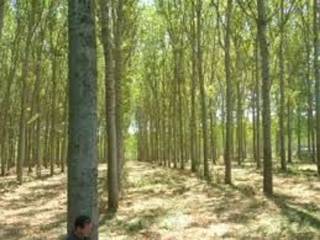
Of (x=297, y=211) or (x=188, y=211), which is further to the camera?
(x=188, y=211)

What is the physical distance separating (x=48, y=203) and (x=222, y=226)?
7978 mm

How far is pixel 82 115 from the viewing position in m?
6.82

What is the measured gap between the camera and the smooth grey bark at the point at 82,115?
6762mm

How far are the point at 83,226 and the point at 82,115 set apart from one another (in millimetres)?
1337

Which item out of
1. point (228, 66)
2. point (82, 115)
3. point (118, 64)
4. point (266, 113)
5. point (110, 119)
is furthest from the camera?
point (228, 66)

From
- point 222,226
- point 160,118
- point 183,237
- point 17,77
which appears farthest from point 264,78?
point 160,118

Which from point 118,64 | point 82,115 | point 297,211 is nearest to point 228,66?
point 118,64

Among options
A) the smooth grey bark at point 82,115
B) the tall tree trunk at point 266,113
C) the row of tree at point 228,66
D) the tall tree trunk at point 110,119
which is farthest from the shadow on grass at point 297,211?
the smooth grey bark at point 82,115

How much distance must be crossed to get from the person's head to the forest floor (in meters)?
5.82

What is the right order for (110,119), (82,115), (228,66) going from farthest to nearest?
(228,66) < (110,119) < (82,115)

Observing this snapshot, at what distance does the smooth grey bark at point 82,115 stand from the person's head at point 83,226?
1.32ft

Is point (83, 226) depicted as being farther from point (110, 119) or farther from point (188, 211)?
point (188, 211)

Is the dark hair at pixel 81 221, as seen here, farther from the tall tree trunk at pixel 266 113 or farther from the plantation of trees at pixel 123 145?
the tall tree trunk at pixel 266 113

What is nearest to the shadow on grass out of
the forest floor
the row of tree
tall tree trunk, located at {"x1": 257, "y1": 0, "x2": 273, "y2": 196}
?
the forest floor
